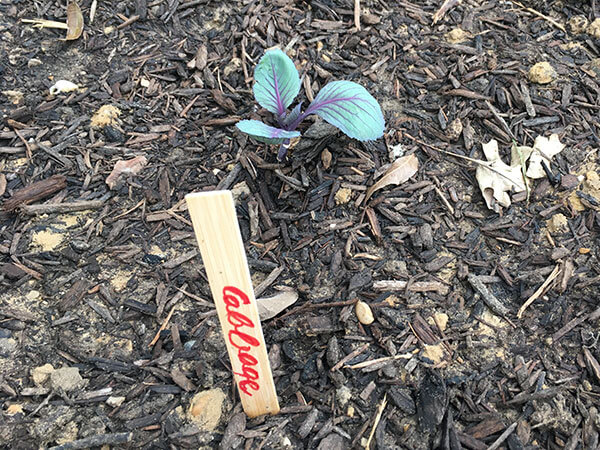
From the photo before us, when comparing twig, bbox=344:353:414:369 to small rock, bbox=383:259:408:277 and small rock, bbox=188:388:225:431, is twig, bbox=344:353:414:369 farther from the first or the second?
small rock, bbox=188:388:225:431

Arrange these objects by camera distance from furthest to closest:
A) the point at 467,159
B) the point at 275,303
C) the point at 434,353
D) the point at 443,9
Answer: the point at 443,9, the point at 467,159, the point at 275,303, the point at 434,353

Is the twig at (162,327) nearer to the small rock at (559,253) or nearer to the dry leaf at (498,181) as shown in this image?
the dry leaf at (498,181)

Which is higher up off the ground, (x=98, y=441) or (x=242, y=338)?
(x=242, y=338)

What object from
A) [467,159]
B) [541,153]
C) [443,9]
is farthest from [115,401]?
[443,9]

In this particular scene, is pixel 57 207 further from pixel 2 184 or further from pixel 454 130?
pixel 454 130

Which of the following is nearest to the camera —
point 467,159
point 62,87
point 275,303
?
point 275,303

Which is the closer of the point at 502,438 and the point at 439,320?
the point at 502,438
